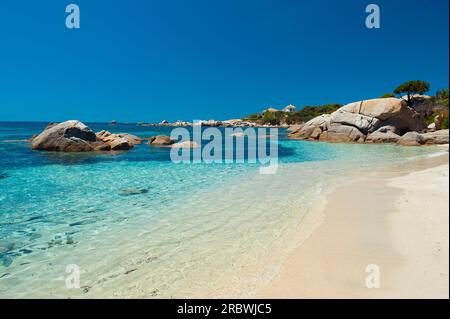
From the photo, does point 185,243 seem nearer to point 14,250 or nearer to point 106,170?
point 14,250

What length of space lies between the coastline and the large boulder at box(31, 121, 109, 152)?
21401 millimetres

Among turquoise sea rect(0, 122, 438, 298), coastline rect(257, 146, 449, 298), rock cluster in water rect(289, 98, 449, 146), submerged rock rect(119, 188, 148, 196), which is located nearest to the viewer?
coastline rect(257, 146, 449, 298)

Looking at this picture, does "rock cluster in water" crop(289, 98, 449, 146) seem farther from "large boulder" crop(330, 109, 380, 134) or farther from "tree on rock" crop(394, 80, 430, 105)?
"tree on rock" crop(394, 80, 430, 105)

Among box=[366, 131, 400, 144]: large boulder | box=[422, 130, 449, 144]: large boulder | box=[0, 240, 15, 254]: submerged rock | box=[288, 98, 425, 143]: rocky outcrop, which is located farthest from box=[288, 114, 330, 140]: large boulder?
box=[0, 240, 15, 254]: submerged rock

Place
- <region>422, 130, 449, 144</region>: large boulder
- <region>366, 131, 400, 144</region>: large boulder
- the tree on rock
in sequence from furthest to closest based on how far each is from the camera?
the tree on rock < <region>366, 131, 400, 144</region>: large boulder < <region>422, 130, 449, 144</region>: large boulder

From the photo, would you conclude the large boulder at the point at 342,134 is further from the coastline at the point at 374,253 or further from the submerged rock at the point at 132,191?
the submerged rock at the point at 132,191

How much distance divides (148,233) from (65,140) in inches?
805

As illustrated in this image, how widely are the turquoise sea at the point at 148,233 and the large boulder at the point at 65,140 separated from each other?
38.1 ft

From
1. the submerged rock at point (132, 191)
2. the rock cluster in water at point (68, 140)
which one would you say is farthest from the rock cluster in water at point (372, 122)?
the submerged rock at point (132, 191)

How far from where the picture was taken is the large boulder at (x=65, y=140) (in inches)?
920

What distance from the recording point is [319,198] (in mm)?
8930

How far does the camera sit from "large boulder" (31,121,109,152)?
2336 centimetres

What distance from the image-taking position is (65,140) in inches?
918
